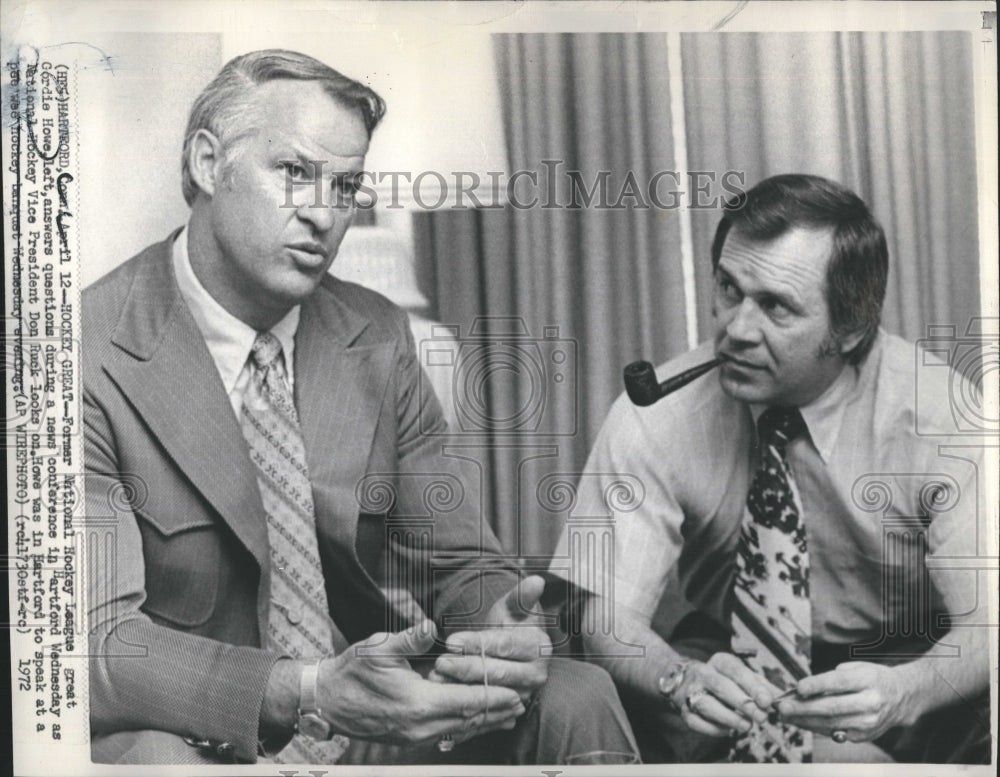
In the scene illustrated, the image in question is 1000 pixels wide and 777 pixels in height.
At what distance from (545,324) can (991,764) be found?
1.42 metres

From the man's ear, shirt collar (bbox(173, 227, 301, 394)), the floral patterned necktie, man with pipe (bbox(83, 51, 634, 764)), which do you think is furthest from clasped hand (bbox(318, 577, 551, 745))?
the man's ear

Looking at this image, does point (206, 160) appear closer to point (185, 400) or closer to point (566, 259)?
point (185, 400)

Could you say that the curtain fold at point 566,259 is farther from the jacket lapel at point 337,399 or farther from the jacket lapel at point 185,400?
the jacket lapel at point 185,400

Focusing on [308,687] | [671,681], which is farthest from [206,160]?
[671,681]

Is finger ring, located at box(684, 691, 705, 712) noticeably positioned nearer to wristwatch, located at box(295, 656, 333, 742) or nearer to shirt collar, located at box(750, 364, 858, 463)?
shirt collar, located at box(750, 364, 858, 463)

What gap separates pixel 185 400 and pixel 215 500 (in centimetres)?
23

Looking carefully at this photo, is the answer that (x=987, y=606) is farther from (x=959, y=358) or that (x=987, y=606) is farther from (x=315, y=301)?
(x=315, y=301)

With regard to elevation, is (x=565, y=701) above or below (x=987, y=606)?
below

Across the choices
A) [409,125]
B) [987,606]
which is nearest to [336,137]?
[409,125]

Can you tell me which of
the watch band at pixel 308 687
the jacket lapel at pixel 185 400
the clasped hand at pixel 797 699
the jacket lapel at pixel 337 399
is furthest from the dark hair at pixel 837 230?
the watch band at pixel 308 687

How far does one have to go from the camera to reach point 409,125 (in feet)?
8.98

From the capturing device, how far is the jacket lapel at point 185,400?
2.66 metres

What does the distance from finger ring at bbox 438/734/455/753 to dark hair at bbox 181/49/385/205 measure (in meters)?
1.32

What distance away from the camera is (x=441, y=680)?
2.71 metres
